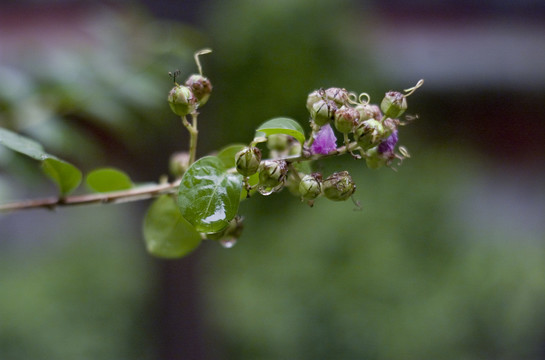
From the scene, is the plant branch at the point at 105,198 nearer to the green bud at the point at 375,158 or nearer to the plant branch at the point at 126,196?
the plant branch at the point at 126,196

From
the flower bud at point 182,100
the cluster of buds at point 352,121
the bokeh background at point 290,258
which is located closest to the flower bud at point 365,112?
the cluster of buds at point 352,121

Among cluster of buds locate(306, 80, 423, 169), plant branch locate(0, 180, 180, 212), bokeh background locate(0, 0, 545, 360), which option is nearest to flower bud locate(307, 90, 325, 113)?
cluster of buds locate(306, 80, 423, 169)

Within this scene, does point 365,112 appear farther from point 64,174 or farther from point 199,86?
point 64,174

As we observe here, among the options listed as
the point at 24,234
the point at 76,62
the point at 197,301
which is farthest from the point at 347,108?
the point at 24,234

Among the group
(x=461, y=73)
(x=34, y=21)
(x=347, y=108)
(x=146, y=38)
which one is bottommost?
(x=347, y=108)

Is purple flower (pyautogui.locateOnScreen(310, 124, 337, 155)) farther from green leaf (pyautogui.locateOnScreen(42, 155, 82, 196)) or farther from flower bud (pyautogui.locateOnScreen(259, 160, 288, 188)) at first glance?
green leaf (pyautogui.locateOnScreen(42, 155, 82, 196))

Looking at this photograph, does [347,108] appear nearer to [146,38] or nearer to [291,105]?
[146,38]

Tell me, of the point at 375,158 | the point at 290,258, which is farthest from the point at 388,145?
the point at 290,258
